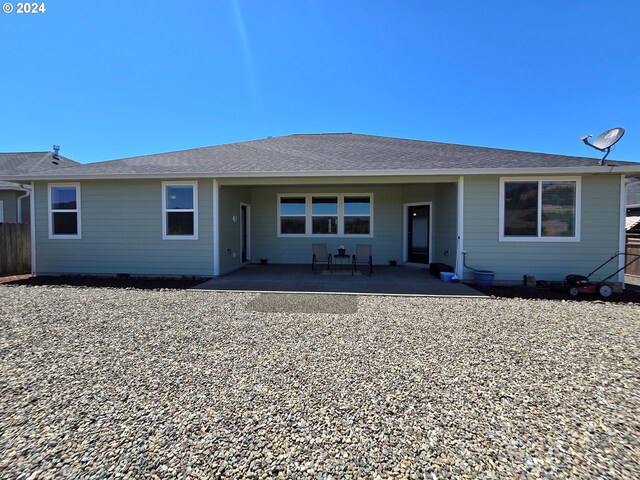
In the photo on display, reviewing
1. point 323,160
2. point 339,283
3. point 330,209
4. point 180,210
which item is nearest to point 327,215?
point 330,209

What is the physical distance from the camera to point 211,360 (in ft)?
10.4

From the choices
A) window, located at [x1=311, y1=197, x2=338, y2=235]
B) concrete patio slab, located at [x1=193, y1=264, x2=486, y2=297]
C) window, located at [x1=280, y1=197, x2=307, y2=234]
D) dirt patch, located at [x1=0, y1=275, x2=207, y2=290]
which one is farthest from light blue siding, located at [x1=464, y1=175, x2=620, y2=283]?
dirt patch, located at [x1=0, y1=275, x2=207, y2=290]

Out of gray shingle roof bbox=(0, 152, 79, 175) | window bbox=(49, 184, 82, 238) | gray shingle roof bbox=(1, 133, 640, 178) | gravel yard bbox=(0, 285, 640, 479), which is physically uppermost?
gray shingle roof bbox=(0, 152, 79, 175)

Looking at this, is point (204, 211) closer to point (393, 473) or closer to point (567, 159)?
point (393, 473)

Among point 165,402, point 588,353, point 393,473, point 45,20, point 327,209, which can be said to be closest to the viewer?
point 393,473

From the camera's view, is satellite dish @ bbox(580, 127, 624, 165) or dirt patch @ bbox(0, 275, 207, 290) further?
dirt patch @ bbox(0, 275, 207, 290)

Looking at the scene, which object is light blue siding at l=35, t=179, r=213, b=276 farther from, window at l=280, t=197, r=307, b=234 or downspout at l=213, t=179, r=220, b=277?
window at l=280, t=197, r=307, b=234

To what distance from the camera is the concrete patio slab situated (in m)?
6.60

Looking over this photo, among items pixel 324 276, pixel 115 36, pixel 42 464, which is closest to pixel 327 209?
pixel 324 276

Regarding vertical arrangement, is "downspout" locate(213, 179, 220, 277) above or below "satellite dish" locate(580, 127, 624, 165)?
below

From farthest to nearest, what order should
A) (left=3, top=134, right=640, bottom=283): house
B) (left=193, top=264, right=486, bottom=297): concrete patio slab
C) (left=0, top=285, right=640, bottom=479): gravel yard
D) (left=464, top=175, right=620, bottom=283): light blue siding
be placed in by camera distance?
(left=3, top=134, right=640, bottom=283): house, (left=464, top=175, right=620, bottom=283): light blue siding, (left=193, top=264, right=486, bottom=297): concrete patio slab, (left=0, top=285, right=640, bottom=479): gravel yard

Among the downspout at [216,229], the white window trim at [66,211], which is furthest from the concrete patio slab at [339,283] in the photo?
the white window trim at [66,211]

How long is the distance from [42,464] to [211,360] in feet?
4.97

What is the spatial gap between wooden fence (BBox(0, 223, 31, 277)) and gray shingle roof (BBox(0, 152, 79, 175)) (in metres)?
5.14
